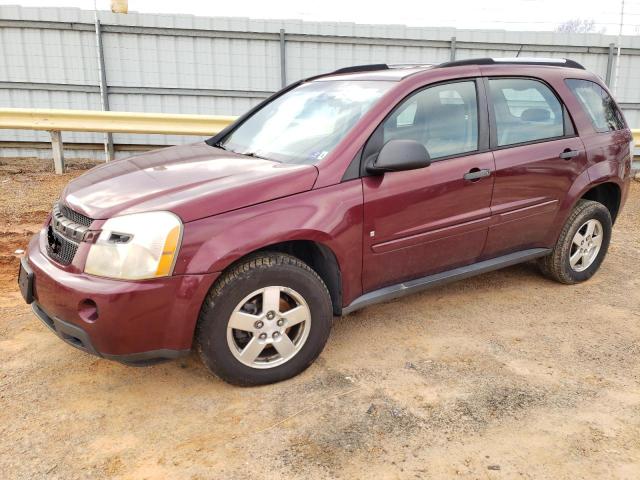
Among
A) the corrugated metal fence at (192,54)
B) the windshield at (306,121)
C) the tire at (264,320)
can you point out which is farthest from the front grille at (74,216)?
the corrugated metal fence at (192,54)

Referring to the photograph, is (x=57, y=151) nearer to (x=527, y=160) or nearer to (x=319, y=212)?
(x=319, y=212)

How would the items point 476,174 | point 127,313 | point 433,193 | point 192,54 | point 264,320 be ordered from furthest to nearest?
point 192,54
point 476,174
point 433,193
point 264,320
point 127,313

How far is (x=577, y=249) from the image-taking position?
4500mm

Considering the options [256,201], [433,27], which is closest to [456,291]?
[256,201]

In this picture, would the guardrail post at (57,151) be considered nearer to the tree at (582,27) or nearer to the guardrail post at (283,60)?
the guardrail post at (283,60)

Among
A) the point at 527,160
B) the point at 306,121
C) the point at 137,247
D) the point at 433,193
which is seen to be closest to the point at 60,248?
the point at 137,247

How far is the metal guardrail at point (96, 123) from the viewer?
830cm

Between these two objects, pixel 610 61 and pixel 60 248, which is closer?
pixel 60 248

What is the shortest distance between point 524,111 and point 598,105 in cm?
88

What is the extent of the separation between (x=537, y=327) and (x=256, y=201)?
7.21 ft

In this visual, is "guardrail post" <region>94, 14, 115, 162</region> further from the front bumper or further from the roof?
the front bumper

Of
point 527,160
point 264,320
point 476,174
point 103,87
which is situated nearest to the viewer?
point 264,320

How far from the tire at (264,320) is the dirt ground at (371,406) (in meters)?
Result: 0.14

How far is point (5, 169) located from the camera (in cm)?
874
